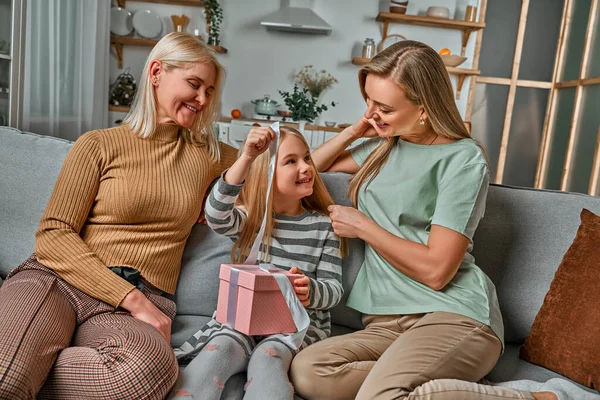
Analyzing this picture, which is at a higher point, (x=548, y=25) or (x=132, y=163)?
(x=548, y=25)

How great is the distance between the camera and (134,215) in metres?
1.47

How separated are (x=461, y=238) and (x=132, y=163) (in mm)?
859

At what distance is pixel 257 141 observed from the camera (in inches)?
53.9

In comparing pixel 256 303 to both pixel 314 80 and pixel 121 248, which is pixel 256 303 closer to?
pixel 121 248

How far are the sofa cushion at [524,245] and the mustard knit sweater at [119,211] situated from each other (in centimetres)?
83

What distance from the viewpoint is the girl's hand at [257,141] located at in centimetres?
137

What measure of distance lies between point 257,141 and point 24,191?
0.83m

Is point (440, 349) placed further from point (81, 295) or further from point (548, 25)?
point (548, 25)

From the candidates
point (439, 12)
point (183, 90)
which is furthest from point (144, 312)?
point (439, 12)

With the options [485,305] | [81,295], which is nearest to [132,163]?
[81,295]

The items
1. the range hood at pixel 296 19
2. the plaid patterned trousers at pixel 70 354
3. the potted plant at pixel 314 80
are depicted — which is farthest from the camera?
Result: the potted plant at pixel 314 80

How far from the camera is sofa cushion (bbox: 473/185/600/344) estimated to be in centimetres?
159

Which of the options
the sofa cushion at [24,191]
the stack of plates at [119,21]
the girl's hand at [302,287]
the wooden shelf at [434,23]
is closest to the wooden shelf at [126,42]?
the stack of plates at [119,21]

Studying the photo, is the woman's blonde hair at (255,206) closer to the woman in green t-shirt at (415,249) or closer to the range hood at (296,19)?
the woman in green t-shirt at (415,249)
